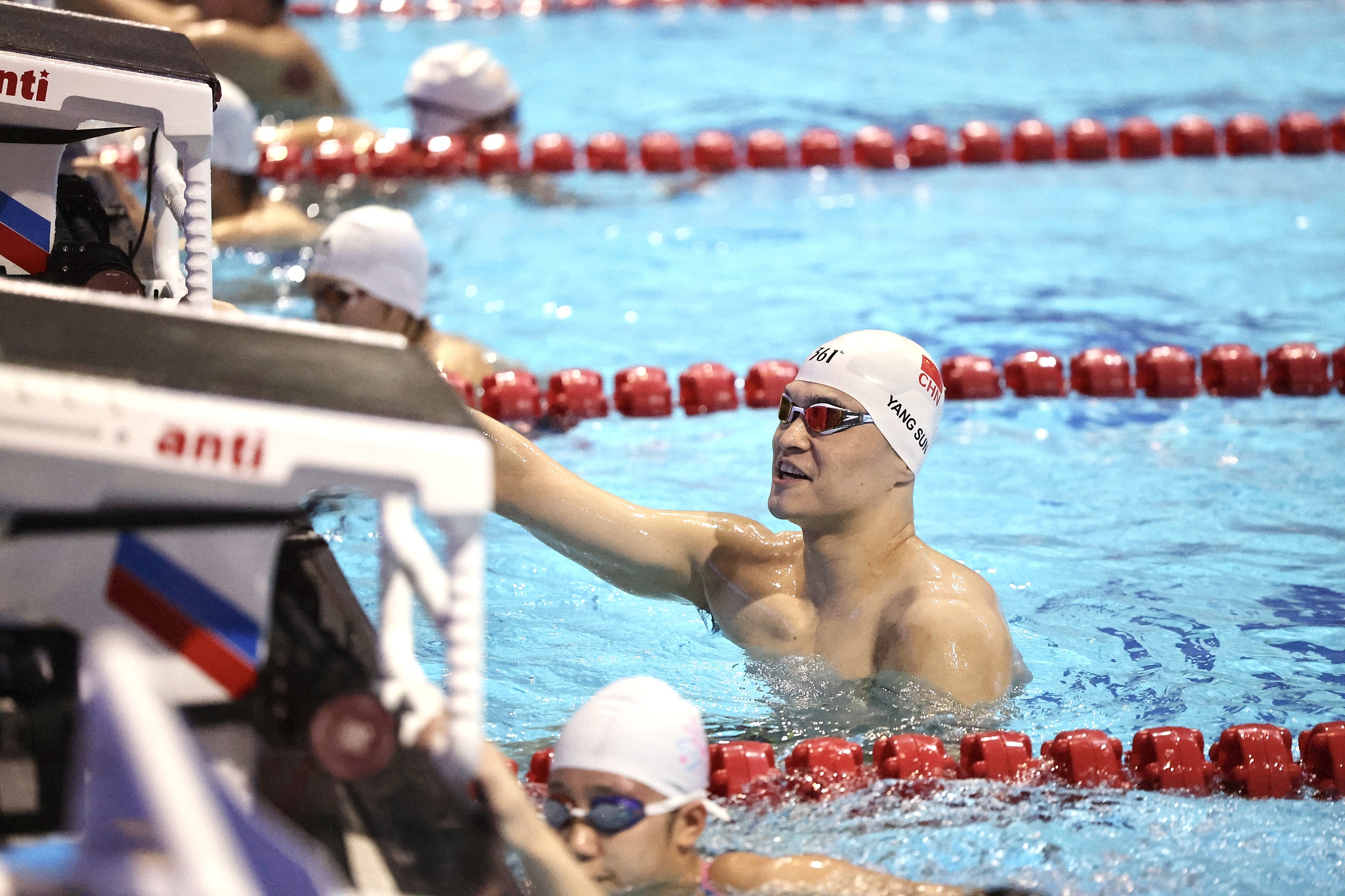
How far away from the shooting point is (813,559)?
3.28 meters

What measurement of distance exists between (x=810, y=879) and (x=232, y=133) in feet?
12.8

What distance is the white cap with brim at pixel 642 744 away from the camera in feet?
7.67

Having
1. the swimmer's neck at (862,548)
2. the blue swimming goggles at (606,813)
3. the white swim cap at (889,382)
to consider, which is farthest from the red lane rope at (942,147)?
the blue swimming goggles at (606,813)

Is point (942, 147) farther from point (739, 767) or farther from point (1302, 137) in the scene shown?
point (739, 767)

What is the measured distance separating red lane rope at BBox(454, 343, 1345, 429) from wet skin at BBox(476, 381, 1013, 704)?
1924 mm

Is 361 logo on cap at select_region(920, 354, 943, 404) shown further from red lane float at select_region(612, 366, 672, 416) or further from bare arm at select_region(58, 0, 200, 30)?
bare arm at select_region(58, 0, 200, 30)

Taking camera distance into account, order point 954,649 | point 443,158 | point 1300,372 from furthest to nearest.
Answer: point 443,158
point 1300,372
point 954,649

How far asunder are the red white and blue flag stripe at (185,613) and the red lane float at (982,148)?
712cm

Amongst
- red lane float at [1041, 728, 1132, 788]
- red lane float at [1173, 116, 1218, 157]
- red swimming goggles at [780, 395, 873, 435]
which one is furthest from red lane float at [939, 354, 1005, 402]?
red lane float at [1173, 116, 1218, 157]

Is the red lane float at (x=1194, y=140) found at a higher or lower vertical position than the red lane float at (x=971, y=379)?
higher

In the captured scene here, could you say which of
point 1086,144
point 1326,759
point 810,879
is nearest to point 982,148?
point 1086,144

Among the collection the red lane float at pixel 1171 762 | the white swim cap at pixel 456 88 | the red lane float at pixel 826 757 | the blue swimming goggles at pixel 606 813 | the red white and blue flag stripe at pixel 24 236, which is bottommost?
the red lane float at pixel 1171 762

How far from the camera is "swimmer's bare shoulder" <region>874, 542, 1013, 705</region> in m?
2.95

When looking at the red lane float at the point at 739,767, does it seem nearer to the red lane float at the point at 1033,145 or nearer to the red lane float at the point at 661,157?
the red lane float at the point at 661,157
